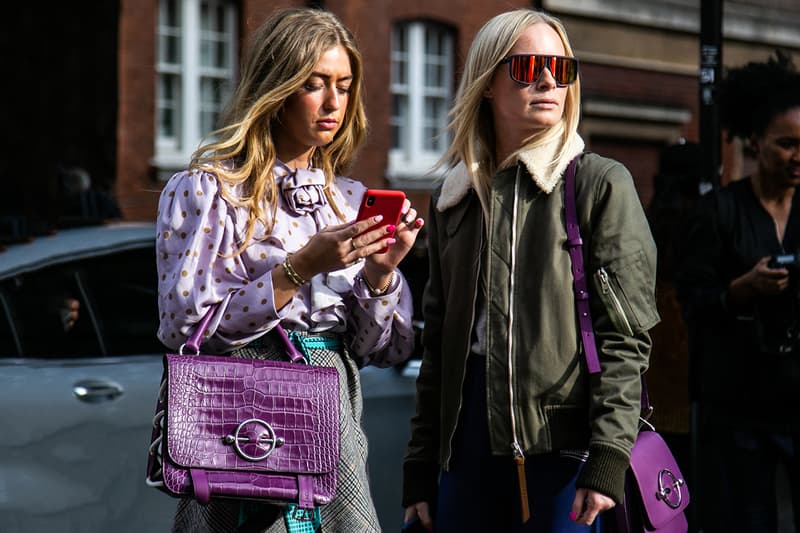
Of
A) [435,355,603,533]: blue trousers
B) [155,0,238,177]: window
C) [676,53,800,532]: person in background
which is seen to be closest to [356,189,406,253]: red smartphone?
[435,355,603,533]: blue trousers

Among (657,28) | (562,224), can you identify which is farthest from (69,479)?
(657,28)

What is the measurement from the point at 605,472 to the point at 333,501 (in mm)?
672

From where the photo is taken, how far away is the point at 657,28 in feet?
66.0

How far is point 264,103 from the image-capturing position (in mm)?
3104

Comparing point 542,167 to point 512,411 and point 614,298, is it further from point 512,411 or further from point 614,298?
point 512,411

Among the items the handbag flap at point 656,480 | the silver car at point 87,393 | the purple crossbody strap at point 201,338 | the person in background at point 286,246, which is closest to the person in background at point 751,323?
the silver car at point 87,393

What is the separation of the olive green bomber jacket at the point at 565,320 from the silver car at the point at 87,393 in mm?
1773

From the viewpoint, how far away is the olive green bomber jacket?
114 inches

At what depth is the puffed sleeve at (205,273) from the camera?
9.76ft

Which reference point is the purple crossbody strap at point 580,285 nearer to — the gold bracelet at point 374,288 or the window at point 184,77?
the gold bracelet at point 374,288

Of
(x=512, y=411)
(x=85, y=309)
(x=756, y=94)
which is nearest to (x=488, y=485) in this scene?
(x=512, y=411)

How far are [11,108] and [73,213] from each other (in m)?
3.35

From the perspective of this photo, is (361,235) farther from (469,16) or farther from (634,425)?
(469,16)

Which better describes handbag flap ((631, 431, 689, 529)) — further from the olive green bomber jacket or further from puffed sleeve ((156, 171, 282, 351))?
puffed sleeve ((156, 171, 282, 351))
